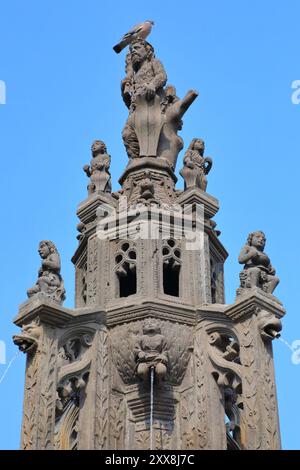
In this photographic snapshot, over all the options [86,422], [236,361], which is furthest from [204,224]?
[86,422]

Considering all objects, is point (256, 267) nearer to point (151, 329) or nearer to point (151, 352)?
point (151, 329)

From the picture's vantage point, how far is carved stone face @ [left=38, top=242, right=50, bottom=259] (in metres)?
25.3

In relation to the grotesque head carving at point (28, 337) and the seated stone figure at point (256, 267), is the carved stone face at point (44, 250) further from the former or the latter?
the seated stone figure at point (256, 267)

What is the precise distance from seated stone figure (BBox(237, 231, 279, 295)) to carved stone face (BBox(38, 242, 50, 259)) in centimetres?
341

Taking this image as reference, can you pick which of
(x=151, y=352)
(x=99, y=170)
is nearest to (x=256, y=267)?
(x=151, y=352)

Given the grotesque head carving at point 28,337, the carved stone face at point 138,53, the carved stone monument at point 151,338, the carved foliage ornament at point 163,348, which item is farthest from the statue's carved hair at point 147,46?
the grotesque head carving at point 28,337

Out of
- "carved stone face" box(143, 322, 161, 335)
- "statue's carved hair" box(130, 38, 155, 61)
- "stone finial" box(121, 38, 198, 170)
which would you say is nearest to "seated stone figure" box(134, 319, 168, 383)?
"carved stone face" box(143, 322, 161, 335)

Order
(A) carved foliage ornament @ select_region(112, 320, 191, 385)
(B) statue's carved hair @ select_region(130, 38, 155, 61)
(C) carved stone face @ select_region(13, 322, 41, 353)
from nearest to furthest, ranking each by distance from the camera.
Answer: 1. (C) carved stone face @ select_region(13, 322, 41, 353)
2. (A) carved foliage ornament @ select_region(112, 320, 191, 385)
3. (B) statue's carved hair @ select_region(130, 38, 155, 61)

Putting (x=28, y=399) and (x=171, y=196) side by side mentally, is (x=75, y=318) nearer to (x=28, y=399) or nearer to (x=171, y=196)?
(x=28, y=399)

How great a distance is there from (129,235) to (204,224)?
148 cm

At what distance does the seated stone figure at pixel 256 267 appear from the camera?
24594mm

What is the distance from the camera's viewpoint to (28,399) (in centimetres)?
2353

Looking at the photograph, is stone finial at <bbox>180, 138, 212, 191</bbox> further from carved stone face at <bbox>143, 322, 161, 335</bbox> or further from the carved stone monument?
carved stone face at <bbox>143, 322, 161, 335</bbox>
